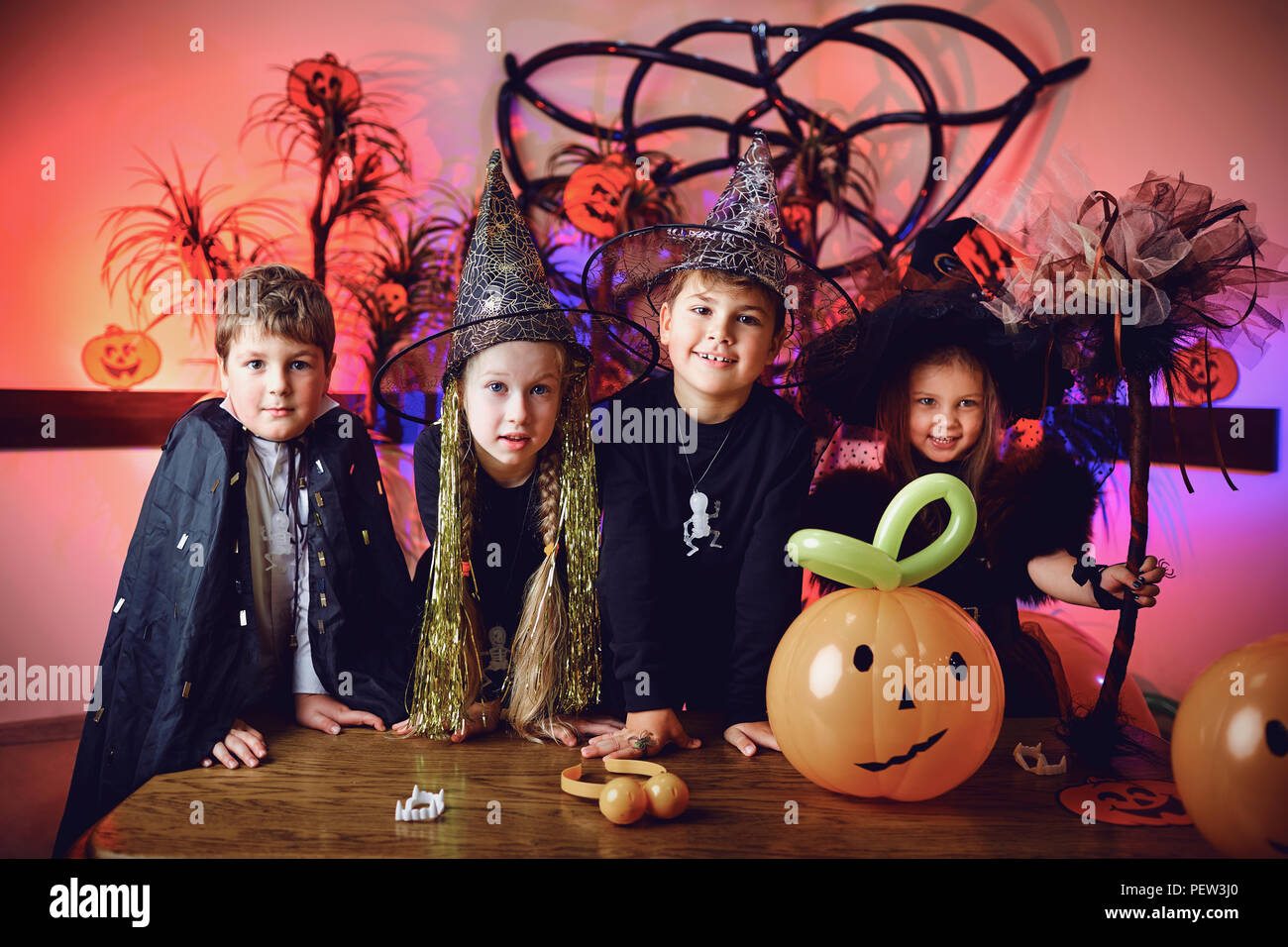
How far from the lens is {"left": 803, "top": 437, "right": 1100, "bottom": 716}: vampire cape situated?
5.02 feet

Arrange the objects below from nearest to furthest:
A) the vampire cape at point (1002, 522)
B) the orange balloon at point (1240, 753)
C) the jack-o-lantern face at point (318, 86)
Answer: the orange balloon at point (1240, 753), the vampire cape at point (1002, 522), the jack-o-lantern face at point (318, 86)

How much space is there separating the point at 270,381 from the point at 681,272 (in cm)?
76

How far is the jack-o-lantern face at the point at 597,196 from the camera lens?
270cm

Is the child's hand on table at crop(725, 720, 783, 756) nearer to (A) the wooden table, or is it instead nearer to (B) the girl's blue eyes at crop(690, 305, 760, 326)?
(A) the wooden table

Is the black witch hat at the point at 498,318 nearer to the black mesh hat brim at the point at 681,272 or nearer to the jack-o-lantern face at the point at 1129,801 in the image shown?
the black mesh hat brim at the point at 681,272

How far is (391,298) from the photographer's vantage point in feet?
8.89

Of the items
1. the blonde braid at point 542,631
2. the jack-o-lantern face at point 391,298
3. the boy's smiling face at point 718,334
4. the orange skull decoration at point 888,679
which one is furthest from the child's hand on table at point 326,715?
the jack-o-lantern face at point 391,298

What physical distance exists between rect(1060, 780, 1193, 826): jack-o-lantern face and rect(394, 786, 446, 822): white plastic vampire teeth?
85 centimetres

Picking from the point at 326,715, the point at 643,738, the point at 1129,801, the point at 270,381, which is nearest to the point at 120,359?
the point at 270,381

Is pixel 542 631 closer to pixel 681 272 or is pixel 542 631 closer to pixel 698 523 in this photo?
pixel 698 523

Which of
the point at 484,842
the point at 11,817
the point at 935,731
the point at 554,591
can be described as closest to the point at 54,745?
the point at 11,817

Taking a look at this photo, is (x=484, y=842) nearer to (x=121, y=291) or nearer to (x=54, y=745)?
(x=54, y=745)

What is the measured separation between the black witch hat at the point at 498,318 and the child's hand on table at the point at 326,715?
569 mm

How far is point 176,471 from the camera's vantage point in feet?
4.58
